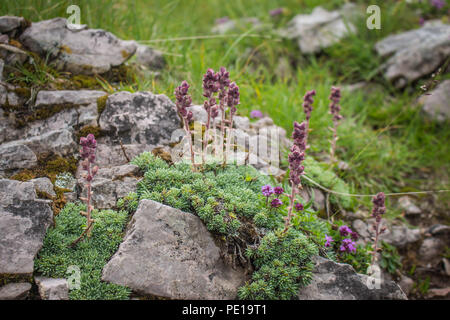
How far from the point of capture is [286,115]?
5.22 metres

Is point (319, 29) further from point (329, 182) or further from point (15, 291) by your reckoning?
point (15, 291)

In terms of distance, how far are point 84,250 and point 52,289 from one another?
396mm

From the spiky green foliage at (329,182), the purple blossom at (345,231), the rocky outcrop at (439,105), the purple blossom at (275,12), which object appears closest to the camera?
the purple blossom at (345,231)

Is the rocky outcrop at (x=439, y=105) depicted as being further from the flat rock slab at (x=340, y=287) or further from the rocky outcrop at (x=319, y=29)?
the flat rock slab at (x=340, y=287)

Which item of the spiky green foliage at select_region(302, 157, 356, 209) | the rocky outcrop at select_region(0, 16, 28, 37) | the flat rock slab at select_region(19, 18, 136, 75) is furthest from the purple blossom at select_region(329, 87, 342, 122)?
the rocky outcrop at select_region(0, 16, 28, 37)

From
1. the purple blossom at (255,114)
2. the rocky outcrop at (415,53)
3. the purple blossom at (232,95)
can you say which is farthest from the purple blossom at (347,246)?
the rocky outcrop at (415,53)

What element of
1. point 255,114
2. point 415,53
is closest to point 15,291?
point 255,114

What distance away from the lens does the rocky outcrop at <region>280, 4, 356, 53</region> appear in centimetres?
743

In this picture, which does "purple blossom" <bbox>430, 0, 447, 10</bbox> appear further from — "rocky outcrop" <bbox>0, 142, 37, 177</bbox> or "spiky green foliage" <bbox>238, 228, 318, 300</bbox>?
"rocky outcrop" <bbox>0, 142, 37, 177</bbox>

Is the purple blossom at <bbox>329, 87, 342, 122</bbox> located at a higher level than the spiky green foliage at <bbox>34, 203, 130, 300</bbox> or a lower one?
higher

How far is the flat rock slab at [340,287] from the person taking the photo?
2.86 m

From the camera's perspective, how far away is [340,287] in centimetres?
A: 290

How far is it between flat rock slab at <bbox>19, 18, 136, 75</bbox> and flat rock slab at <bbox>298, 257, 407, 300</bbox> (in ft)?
11.8

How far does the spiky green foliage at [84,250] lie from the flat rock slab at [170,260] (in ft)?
Result: 0.32
